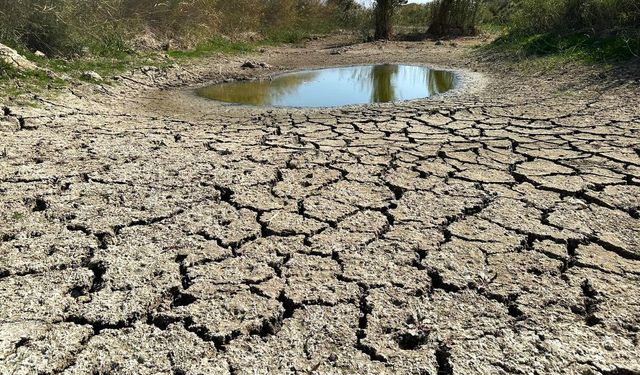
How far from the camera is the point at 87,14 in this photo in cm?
737

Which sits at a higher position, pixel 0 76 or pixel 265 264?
pixel 0 76

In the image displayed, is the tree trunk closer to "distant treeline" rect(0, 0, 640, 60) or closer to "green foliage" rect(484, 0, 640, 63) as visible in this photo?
"distant treeline" rect(0, 0, 640, 60)

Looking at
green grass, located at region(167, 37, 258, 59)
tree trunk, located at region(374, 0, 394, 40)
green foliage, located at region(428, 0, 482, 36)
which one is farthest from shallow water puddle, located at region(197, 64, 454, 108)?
green foliage, located at region(428, 0, 482, 36)

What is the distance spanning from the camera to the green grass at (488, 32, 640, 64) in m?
6.02

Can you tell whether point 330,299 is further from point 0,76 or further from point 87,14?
point 87,14

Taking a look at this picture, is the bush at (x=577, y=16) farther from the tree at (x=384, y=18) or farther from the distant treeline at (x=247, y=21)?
the tree at (x=384, y=18)

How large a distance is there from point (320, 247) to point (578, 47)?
6178 mm

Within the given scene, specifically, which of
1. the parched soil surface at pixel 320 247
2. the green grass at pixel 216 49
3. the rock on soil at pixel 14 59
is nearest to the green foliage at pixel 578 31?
the parched soil surface at pixel 320 247

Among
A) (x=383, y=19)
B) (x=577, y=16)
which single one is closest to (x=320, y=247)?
(x=577, y=16)

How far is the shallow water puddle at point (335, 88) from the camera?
5.57 metres

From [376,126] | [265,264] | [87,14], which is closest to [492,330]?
[265,264]

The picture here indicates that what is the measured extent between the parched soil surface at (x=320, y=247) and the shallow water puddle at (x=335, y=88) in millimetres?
1659

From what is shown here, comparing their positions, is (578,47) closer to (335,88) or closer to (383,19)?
(335,88)

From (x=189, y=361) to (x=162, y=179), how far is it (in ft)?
4.92
